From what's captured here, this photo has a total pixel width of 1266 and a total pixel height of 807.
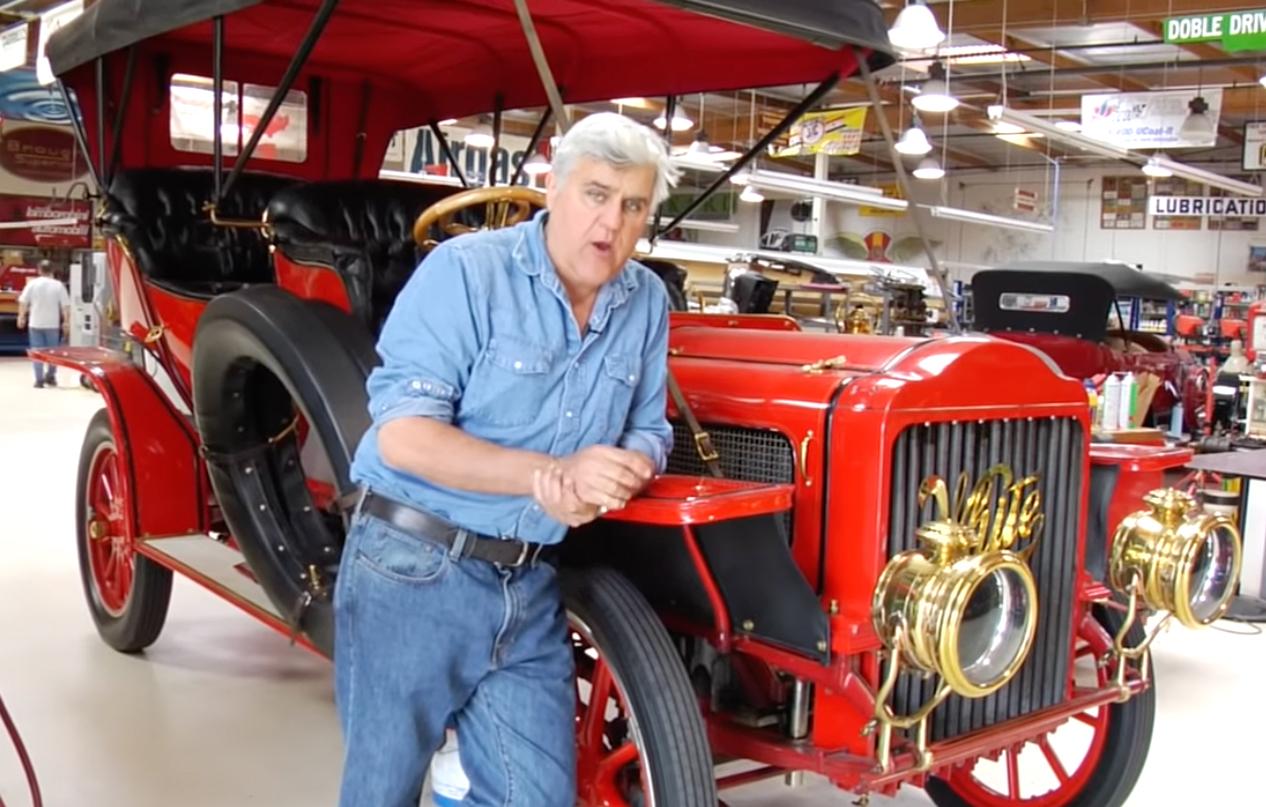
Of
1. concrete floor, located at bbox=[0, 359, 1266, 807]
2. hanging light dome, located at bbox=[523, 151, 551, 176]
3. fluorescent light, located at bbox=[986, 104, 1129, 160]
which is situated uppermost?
fluorescent light, located at bbox=[986, 104, 1129, 160]

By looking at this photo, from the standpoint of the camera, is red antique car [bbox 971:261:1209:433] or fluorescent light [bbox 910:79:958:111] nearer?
red antique car [bbox 971:261:1209:433]

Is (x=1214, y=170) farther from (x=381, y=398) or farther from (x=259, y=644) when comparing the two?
(x=381, y=398)

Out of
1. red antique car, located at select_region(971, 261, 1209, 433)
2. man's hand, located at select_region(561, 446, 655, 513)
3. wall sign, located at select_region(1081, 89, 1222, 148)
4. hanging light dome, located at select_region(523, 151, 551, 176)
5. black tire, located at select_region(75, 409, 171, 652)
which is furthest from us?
wall sign, located at select_region(1081, 89, 1222, 148)

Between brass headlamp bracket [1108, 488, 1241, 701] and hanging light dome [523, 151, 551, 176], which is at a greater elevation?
hanging light dome [523, 151, 551, 176]

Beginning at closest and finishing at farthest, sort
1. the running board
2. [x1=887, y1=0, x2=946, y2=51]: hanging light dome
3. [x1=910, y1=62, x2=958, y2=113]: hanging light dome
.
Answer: the running board < [x1=887, y1=0, x2=946, y2=51]: hanging light dome < [x1=910, y1=62, x2=958, y2=113]: hanging light dome

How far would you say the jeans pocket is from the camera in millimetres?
1884

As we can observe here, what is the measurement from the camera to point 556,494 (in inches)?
66.9

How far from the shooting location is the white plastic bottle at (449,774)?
2.08 meters

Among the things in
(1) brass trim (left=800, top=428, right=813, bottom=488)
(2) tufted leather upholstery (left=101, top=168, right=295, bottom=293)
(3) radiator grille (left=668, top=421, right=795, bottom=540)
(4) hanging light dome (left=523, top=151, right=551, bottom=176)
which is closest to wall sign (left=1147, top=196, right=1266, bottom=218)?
(4) hanging light dome (left=523, top=151, right=551, bottom=176)

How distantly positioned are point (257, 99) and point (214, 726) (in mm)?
2370

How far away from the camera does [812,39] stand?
2.50 metres

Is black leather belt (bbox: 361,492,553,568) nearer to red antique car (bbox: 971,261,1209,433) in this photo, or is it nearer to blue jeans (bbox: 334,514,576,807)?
blue jeans (bbox: 334,514,576,807)

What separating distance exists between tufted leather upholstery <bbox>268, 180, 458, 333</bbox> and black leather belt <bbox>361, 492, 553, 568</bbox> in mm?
1287

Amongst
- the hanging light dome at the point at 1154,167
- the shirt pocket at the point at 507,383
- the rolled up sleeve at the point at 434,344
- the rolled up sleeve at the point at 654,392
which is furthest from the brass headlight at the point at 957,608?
the hanging light dome at the point at 1154,167
